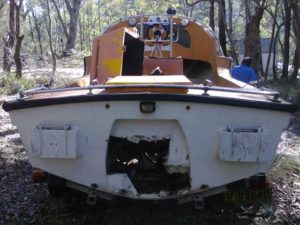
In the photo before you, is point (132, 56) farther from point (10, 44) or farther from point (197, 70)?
point (10, 44)

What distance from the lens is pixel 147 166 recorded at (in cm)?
464

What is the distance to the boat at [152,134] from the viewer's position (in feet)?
13.0

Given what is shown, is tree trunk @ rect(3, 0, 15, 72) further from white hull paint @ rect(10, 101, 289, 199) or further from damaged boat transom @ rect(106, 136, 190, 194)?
white hull paint @ rect(10, 101, 289, 199)

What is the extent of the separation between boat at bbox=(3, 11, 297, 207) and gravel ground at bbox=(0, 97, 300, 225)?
293 mm

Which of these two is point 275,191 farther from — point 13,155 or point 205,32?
point 13,155

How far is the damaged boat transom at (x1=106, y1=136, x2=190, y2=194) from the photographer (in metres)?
4.30

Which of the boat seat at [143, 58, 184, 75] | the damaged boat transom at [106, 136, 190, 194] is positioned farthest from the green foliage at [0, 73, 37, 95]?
the damaged boat transom at [106, 136, 190, 194]

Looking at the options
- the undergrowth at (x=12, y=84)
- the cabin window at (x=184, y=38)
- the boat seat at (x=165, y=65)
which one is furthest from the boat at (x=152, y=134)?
the undergrowth at (x=12, y=84)

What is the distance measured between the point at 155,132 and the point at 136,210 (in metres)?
1.02

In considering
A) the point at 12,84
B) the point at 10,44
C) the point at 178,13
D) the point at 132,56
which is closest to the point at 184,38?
the point at 132,56

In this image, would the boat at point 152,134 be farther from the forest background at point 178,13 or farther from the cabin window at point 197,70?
the forest background at point 178,13

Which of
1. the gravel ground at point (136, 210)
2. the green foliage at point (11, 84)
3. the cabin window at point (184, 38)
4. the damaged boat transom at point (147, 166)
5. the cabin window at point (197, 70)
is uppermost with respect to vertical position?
the cabin window at point (184, 38)

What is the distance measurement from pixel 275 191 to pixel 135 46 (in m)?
2.51

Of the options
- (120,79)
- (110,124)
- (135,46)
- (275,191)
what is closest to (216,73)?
(135,46)
